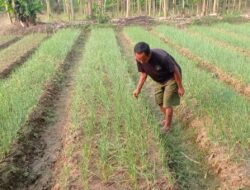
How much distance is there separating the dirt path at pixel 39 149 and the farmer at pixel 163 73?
1583 mm

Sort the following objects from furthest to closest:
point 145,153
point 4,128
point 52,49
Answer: point 52,49 < point 4,128 < point 145,153

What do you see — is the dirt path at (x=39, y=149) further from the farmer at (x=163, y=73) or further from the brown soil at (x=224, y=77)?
the brown soil at (x=224, y=77)

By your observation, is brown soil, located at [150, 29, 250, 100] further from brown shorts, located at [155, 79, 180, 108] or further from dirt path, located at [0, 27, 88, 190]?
dirt path, located at [0, 27, 88, 190]

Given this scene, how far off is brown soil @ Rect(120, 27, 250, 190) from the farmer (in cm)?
50

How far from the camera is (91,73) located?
27.8 ft

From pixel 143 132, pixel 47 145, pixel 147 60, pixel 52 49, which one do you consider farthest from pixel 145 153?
pixel 52 49

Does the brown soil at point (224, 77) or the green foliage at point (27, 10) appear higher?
the green foliage at point (27, 10)

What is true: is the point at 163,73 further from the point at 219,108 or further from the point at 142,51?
the point at 219,108

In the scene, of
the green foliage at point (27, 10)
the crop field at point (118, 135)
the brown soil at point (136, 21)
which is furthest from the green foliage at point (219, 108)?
the green foliage at point (27, 10)

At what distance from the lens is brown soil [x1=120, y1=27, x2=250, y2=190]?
3909 mm

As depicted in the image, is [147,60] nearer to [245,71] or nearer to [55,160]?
[55,160]

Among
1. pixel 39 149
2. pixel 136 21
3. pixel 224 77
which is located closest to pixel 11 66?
pixel 39 149

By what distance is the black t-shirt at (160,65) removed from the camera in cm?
484

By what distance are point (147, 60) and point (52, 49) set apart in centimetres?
756
